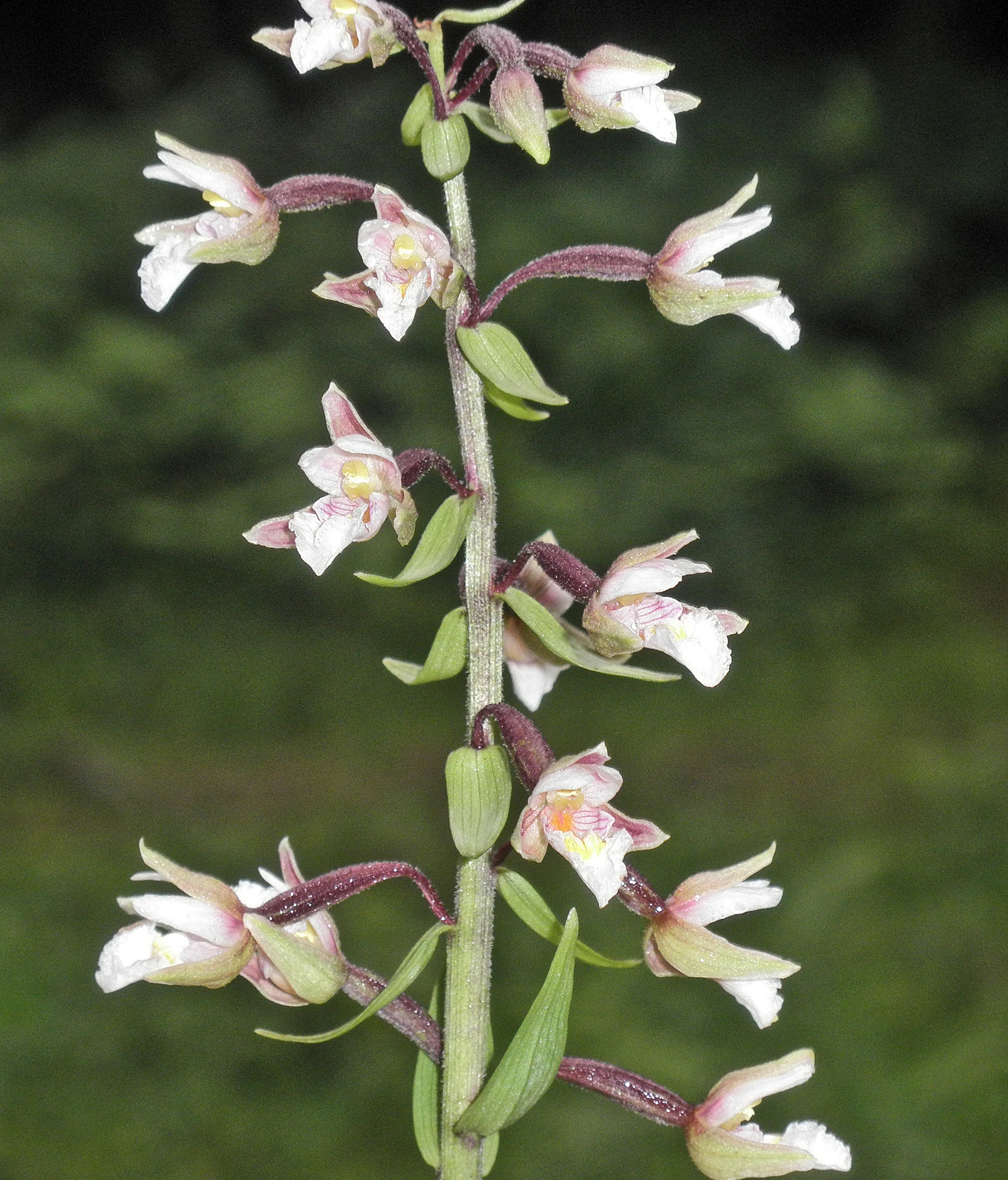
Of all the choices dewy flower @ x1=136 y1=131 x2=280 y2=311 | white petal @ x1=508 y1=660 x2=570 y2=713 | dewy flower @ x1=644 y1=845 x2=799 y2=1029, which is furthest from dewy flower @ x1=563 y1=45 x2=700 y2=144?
dewy flower @ x1=644 y1=845 x2=799 y2=1029

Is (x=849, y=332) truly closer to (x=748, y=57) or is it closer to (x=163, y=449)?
(x=748, y=57)

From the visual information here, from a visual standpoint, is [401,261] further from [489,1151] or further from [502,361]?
[489,1151]

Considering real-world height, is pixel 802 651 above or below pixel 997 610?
below

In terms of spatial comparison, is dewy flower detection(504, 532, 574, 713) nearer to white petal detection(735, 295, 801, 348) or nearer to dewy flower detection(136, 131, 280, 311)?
white petal detection(735, 295, 801, 348)

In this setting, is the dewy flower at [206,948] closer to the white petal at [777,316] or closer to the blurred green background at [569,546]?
the white petal at [777,316]

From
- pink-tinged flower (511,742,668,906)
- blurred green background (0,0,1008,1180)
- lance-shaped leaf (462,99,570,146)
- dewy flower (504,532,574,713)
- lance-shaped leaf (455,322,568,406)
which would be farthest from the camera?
blurred green background (0,0,1008,1180)

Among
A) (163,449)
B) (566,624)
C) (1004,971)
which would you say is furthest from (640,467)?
(566,624)
